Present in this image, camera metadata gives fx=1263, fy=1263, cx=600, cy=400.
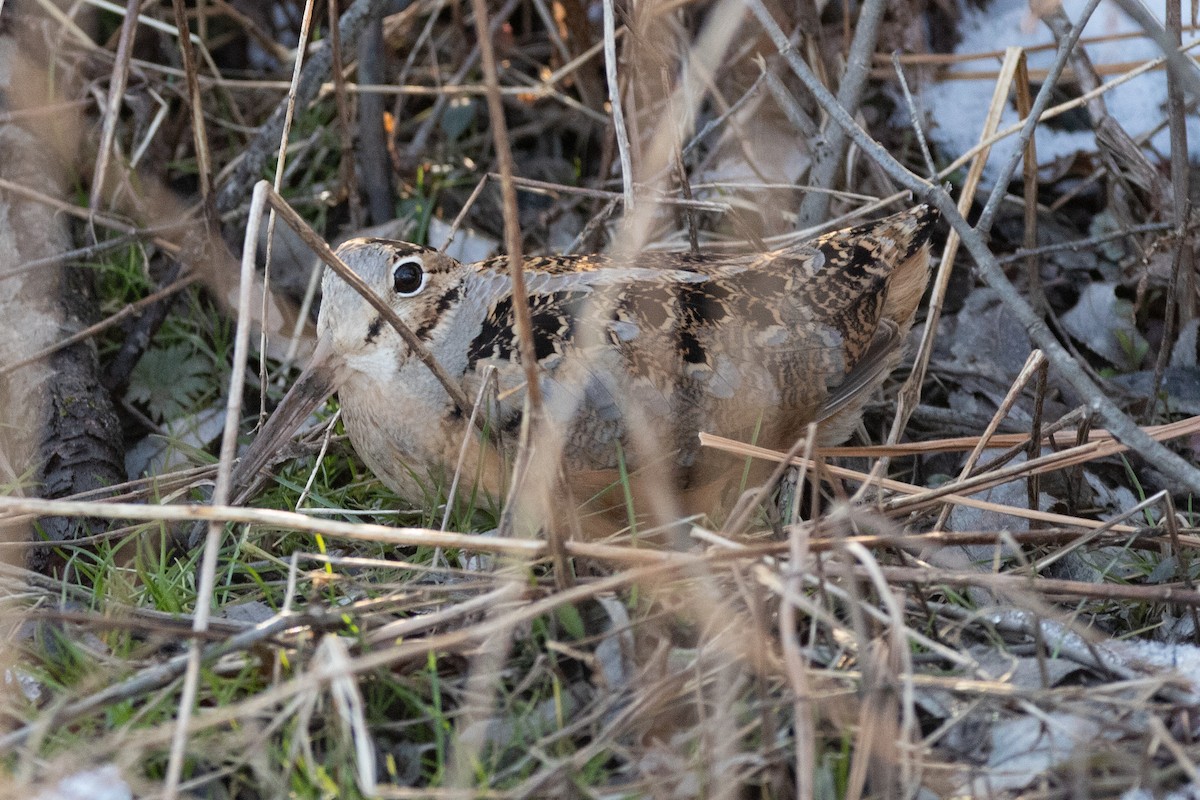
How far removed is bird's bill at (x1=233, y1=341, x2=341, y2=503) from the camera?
2947 mm

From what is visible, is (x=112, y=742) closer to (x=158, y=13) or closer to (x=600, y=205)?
(x=600, y=205)

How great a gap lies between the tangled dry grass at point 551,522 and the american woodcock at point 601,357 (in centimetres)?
17

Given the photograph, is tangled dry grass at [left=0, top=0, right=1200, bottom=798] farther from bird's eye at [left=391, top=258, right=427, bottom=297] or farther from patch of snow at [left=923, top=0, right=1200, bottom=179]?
bird's eye at [left=391, top=258, right=427, bottom=297]

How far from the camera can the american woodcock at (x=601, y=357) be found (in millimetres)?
2842

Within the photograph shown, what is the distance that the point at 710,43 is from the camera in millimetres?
3873

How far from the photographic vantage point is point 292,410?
3.00m

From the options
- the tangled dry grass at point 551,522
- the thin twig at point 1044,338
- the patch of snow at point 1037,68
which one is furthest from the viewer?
the patch of snow at point 1037,68

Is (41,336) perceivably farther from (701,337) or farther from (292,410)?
(701,337)

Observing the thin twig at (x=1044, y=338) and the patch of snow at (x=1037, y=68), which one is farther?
the patch of snow at (x=1037, y=68)

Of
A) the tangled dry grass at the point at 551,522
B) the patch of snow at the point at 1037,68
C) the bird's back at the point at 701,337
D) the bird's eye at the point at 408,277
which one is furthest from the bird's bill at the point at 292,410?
the patch of snow at the point at 1037,68

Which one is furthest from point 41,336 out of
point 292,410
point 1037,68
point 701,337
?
point 1037,68

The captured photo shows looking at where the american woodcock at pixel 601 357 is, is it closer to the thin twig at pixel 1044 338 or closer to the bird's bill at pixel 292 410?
the bird's bill at pixel 292 410

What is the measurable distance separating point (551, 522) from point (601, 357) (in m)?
0.69

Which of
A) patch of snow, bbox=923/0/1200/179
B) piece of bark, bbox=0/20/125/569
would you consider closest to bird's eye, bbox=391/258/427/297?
piece of bark, bbox=0/20/125/569
